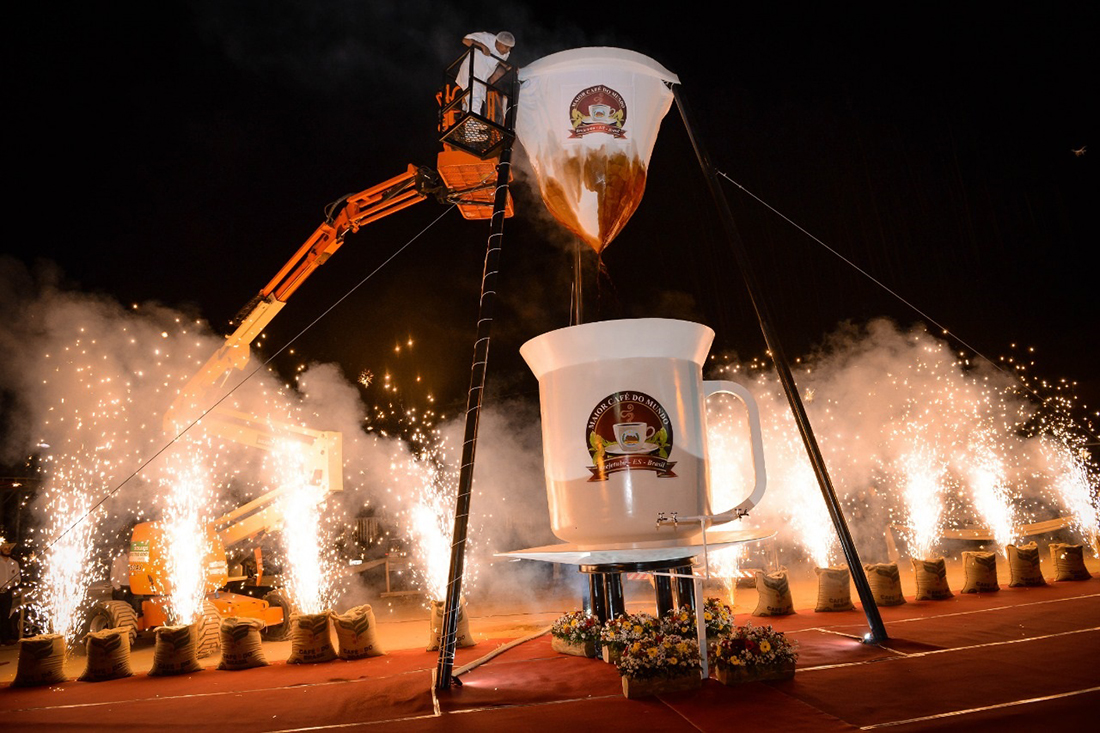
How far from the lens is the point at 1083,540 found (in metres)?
21.4

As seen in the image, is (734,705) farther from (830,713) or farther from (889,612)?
(889,612)

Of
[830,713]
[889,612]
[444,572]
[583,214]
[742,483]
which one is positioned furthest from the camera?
[742,483]

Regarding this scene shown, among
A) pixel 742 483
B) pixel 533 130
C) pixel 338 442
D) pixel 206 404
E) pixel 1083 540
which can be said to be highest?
pixel 533 130

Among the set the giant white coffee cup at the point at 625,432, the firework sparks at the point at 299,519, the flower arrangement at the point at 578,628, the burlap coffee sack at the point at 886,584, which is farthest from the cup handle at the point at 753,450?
the firework sparks at the point at 299,519

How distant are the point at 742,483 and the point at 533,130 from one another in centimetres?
1643

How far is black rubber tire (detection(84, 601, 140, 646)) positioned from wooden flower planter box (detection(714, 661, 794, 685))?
11.8 metres

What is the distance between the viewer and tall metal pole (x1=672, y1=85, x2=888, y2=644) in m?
7.60

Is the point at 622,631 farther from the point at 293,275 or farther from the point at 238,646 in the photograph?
the point at 293,275

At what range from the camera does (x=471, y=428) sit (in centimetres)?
677

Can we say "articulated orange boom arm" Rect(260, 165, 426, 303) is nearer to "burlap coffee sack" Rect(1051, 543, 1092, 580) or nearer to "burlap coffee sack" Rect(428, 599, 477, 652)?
"burlap coffee sack" Rect(428, 599, 477, 652)

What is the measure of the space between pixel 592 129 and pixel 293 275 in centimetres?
1019

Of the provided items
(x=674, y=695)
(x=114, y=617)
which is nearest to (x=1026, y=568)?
(x=674, y=695)

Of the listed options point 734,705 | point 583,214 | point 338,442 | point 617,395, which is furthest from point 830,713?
point 338,442

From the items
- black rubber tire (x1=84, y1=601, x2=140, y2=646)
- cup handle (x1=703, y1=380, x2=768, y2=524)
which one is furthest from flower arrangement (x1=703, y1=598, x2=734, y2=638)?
black rubber tire (x1=84, y1=601, x2=140, y2=646)
